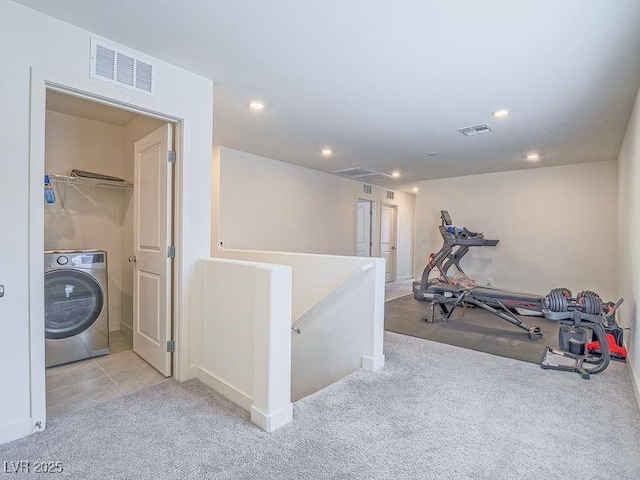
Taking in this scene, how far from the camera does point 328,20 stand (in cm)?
200

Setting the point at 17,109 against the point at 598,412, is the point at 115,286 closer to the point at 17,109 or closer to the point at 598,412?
the point at 17,109

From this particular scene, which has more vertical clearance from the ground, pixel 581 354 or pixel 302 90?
pixel 302 90

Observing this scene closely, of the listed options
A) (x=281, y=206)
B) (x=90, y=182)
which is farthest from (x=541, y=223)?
(x=90, y=182)

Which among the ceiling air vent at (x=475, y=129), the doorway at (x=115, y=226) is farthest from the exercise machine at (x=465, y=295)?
the doorway at (x=115, y=226)

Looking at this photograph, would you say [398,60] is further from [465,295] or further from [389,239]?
[389,239]

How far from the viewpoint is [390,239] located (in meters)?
8.65

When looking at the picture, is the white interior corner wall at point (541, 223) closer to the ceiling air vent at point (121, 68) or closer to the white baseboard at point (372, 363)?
the white baseboard at point (372, 363)

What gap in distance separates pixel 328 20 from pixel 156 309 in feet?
8.42

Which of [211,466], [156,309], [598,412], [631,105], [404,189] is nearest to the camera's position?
[211,466]

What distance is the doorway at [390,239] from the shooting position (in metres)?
8.46

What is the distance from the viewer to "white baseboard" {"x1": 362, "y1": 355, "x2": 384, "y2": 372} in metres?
2.93

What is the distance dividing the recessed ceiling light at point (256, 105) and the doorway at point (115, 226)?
35.9 inches

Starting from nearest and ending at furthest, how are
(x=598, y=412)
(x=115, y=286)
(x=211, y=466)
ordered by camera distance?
(x=211, y=466)
(x=598, y=412)
(x=115, y=286)

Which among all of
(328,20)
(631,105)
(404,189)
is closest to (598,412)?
(631,105)
